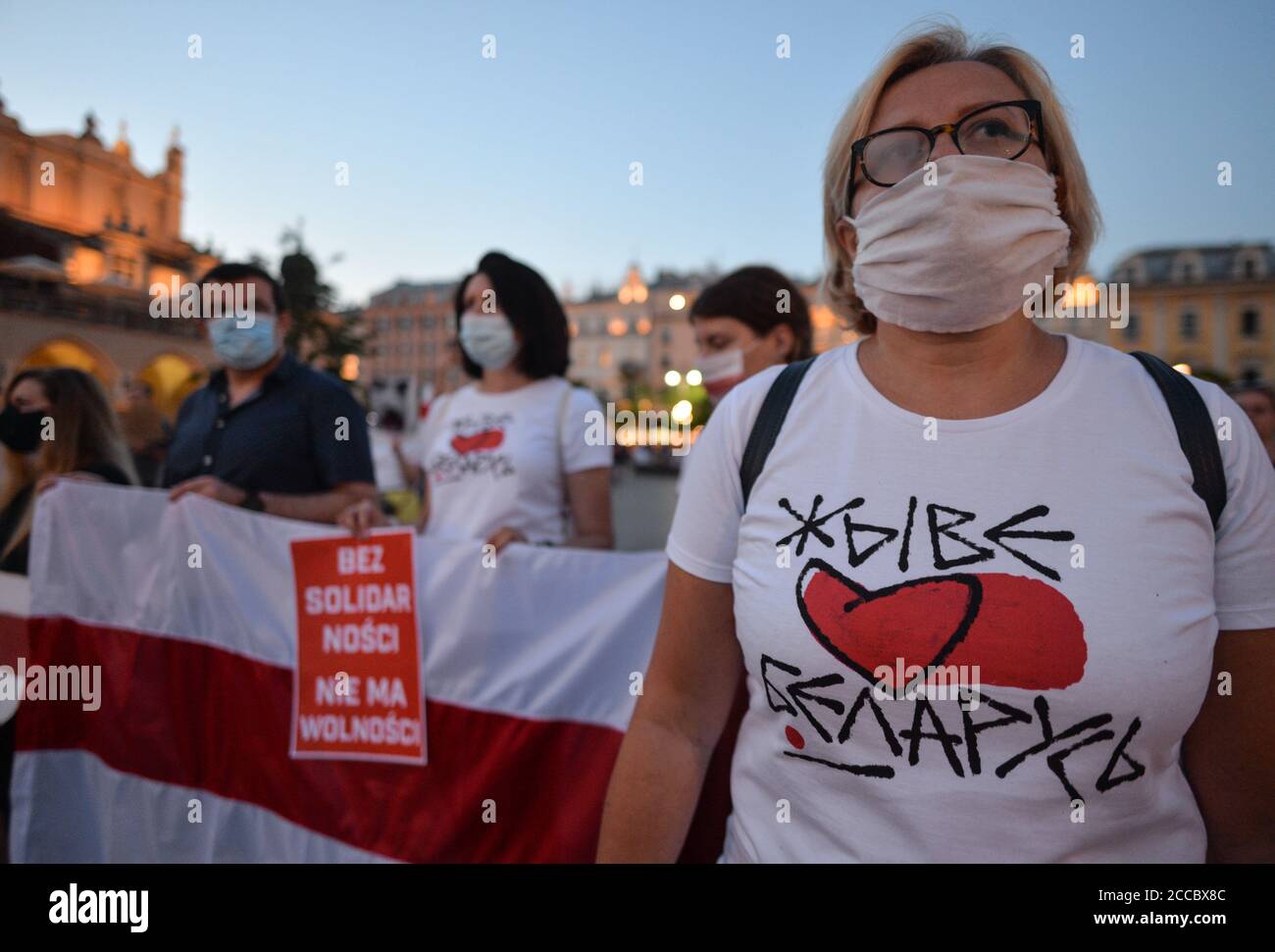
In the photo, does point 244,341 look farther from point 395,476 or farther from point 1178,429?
point 395,476

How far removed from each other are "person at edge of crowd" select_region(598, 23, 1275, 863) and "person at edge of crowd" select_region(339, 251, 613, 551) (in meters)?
1.42

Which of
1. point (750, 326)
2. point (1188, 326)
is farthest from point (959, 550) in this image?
point (1188, 326)

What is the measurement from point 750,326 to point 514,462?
99cm

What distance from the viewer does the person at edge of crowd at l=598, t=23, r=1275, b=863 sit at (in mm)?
958

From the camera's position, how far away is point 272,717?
8.18ft

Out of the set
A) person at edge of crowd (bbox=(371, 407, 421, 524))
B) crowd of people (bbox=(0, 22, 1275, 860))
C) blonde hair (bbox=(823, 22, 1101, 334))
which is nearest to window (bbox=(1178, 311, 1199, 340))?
person at edge of crowd (bbox=(371, 407, 421, 524))

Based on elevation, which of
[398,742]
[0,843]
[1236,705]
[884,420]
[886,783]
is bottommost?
[0,843]

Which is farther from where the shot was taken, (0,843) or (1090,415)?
(0,843)

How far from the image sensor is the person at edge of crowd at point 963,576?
0.96 meters

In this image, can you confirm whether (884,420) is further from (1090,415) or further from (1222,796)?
(1222,796)

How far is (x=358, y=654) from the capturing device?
96.4 inches

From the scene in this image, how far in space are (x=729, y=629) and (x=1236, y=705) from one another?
70 centimetres

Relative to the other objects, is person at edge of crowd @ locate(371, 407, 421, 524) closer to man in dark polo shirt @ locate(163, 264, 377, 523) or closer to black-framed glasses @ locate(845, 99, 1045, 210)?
man in dark polo shirt @ locate(163, 264, 377, 523)
